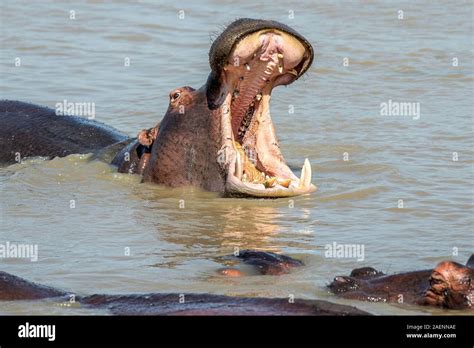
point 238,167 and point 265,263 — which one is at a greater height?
point 238,167

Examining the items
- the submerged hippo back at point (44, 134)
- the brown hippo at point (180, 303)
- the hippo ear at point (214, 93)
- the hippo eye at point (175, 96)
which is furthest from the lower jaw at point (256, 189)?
the brown hippo at point (180, 303)

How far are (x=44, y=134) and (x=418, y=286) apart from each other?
5515 mm

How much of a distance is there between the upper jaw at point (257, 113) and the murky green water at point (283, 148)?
17 cm

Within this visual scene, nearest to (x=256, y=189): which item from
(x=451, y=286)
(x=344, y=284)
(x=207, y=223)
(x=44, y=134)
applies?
(x=207, y=223)

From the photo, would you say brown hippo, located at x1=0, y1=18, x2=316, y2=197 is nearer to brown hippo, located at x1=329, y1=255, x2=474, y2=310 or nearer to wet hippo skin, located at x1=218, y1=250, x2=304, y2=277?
wet hippo skin, located at x1=218, y1=250, x2=304, y2=277

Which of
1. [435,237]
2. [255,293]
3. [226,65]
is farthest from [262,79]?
[255,293]

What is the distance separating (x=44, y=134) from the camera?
38.0 feet

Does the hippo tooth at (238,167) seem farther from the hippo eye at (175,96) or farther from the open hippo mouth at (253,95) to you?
the hippo eye at (175,96)

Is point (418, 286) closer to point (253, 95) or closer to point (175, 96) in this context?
point (253, 95)

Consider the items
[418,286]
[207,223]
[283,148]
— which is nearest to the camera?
[418,286]

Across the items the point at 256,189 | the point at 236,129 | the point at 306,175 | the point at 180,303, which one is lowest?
the point at 180,303

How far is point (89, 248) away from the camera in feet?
28.2

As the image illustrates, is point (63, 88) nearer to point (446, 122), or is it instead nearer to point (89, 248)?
point (446, 122)

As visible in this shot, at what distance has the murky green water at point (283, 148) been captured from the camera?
26.9ft
